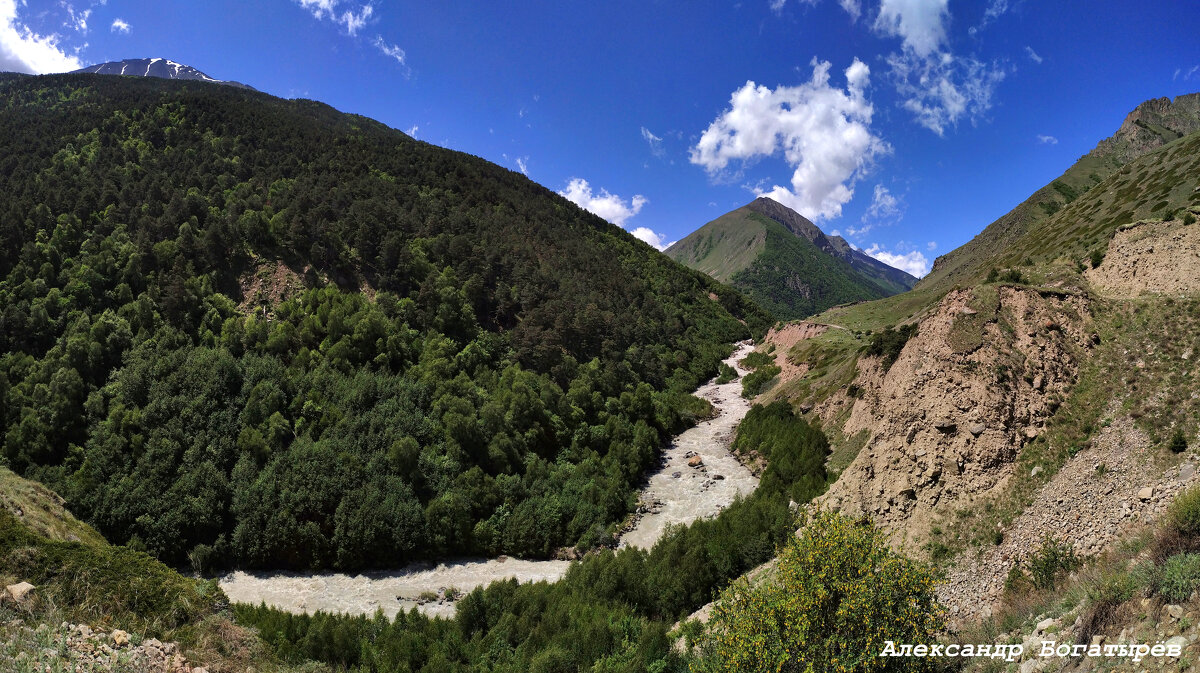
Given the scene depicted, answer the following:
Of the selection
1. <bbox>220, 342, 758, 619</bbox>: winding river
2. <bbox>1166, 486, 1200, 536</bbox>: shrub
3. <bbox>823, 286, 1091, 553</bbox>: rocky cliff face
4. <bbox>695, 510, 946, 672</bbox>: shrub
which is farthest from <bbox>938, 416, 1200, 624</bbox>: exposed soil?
<bbox>220, 342, 758, 619</bbox>: winding river

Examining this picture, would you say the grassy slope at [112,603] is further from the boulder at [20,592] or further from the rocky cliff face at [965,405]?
the rocky cliff face at [965,405]

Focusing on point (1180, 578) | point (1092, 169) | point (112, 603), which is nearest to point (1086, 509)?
point (1180, 578)

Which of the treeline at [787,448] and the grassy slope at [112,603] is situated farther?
the treeline at [787,448]

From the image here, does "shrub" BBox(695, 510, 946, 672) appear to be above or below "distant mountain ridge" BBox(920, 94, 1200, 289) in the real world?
below

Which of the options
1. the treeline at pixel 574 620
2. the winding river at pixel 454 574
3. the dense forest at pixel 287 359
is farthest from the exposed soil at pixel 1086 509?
the dense forest at pixel 287 359

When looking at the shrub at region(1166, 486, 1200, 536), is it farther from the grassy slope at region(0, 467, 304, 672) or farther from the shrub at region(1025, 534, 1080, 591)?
the grassy slope at region(0, 467, 304, 672)

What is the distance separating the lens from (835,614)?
36.0 ft

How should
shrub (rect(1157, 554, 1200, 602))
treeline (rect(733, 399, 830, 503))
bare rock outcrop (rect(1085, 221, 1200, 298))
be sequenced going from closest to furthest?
Result: shrub (rect(1157, 554, 1200, 602))
bare rock outcrop (rect(1085, 221, 1200, 298))
treeline (rect(733, 399, 830, 503))

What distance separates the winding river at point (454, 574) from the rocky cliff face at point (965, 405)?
11693 millimetres

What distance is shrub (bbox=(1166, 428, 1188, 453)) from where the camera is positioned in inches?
584

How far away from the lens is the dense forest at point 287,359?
29.9 m

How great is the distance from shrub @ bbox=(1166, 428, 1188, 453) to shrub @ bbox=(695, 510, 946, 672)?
35.1 feet

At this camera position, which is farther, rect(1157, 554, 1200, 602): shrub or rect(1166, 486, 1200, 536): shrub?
rect(1166, 486, 1200, 536): shrub

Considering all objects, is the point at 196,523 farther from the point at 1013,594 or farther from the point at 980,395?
the point at 980,395
